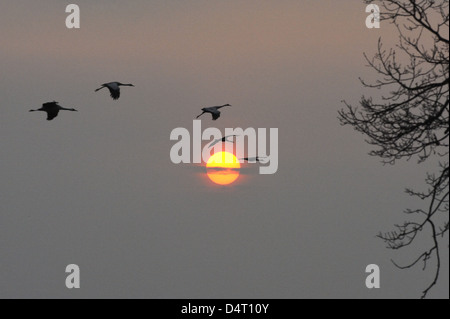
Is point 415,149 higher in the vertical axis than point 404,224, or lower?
higher

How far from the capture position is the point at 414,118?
1842 cm
